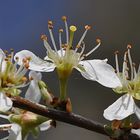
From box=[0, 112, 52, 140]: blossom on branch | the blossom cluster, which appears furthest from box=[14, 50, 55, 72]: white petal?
box=[0, 112, 52, 140]: blossom on branch

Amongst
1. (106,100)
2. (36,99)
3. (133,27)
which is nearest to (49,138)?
(106,100)

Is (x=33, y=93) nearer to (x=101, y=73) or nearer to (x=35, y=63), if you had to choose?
(x=35, y=63)

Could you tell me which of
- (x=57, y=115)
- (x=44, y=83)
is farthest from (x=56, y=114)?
(x=44, y=83)

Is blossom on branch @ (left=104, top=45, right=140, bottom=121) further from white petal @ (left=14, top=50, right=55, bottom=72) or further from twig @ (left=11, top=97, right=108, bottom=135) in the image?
white petal @ (left=14, top=50, right=55, bottom=72)

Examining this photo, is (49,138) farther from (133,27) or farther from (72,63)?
(72,63)

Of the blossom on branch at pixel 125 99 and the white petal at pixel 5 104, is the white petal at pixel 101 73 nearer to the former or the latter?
the blossom on branch at pixel 125 99

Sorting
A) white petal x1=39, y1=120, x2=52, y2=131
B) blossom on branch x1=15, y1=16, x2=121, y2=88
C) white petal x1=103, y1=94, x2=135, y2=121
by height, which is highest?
blossom on branch x1=15, y1=16, x2=121, y2=88
